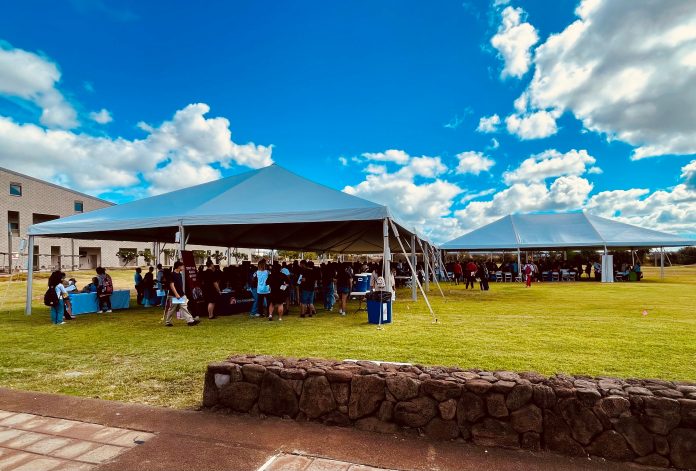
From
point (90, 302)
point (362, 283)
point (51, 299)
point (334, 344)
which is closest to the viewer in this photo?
point (334, 344)

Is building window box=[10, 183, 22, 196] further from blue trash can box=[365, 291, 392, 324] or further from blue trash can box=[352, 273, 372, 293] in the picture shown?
blue trash can box=[365, 291, 392, 324]

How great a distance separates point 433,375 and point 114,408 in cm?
300

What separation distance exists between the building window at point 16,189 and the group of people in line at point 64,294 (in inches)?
1312

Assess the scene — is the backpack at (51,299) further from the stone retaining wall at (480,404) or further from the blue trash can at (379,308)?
the stone retaining wall at (480,404)

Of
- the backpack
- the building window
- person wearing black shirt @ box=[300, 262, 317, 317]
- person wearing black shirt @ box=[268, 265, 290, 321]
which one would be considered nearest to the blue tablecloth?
the backpack

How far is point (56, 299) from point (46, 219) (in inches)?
1498

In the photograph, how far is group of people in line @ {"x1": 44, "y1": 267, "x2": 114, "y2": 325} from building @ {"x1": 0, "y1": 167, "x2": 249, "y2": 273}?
21973mm

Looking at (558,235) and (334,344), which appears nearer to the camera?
(334,344)

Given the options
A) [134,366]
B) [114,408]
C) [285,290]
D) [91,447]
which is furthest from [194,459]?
[285,290]

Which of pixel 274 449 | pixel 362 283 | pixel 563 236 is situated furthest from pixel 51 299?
pixel 563 236

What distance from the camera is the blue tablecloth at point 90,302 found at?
1143 cm

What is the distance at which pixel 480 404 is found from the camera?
328 centimetres

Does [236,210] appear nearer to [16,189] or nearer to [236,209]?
[236,209]

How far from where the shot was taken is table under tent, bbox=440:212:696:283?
2327 centimetres
